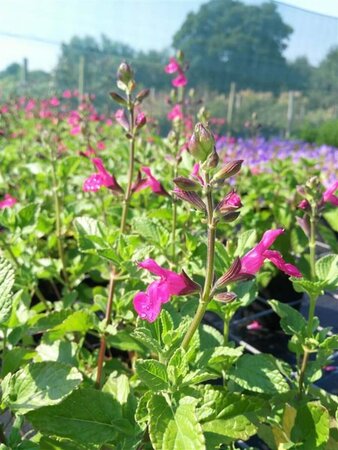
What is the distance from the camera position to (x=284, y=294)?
2781mm

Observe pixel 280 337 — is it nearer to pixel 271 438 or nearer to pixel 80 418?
pixel 271 438

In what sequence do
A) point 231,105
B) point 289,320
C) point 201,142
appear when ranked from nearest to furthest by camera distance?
point 201,142
point 289,320
point 231,105

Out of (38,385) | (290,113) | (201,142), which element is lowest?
(290,113)

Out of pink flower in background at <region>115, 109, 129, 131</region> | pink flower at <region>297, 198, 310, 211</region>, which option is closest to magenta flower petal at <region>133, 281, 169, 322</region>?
pink flower at <region>297, 198, 310, 211</region>

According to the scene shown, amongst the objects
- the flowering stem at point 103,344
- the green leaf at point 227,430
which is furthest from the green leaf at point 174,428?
the flowering stem at point 103,344

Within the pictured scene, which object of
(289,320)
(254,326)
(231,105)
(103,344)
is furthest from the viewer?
(231,105)

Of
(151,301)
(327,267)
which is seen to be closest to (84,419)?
(151,301)

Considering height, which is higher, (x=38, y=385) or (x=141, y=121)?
(x=141, y=121)

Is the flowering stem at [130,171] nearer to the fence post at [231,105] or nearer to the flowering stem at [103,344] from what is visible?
the flowering stem at [103,344]

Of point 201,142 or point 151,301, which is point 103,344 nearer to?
point 151,301

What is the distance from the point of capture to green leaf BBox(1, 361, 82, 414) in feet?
3.42

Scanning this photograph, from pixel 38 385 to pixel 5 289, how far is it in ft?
0.79

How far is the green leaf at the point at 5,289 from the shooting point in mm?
994

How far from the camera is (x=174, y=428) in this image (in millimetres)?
901
